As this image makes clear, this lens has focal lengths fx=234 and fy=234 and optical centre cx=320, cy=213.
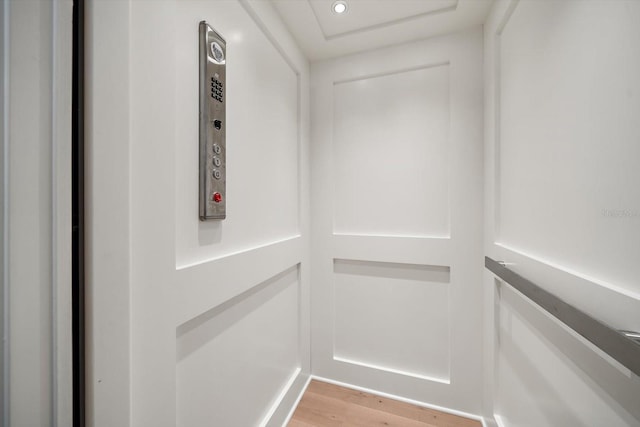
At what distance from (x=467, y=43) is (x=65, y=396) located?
5.88 ft

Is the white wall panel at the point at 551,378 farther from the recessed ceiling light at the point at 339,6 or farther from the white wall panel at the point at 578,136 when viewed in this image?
the recessed ceiling light at the point at 339,6

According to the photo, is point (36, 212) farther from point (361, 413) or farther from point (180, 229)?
point (361, 413)

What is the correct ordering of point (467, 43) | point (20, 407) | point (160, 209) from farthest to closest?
point (467, 43) → point (160, 209) → point (20, 407)

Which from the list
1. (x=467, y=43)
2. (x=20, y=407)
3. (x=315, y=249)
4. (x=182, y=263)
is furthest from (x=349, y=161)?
(x=20, y=407)

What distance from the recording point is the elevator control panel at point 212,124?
0.66 m

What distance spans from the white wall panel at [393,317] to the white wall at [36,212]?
1.16 meters

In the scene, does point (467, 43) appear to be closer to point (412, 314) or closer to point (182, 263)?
point (412, 314)

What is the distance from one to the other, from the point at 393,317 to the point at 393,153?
2.97 feet

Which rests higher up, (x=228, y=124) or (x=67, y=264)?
(x=228, y=124)

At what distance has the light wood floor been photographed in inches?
44.1

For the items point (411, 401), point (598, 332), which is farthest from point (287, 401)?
point (598, 332)

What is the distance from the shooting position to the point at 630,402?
0.41m

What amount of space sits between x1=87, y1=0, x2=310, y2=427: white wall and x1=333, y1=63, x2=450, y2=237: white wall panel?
409mm

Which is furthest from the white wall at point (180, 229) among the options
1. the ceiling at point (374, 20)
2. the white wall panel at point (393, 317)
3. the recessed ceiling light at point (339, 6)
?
the white wall panel at point (393, 317)
